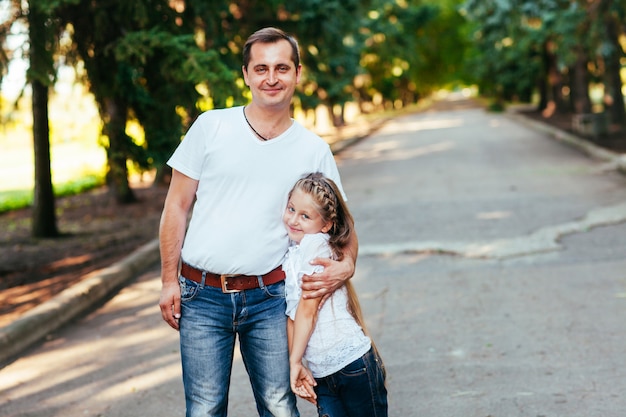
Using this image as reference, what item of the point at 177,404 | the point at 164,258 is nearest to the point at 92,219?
the point at 177,404

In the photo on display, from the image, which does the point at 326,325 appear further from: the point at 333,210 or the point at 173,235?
the point at 173,235

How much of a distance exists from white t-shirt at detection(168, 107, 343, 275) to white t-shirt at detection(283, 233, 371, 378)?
0.13 m

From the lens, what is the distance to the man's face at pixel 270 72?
134 inches

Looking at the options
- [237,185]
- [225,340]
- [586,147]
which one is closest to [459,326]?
[225,340]

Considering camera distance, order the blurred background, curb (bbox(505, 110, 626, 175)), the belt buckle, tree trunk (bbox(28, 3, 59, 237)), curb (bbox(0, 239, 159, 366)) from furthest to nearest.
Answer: curb (bbox(505, 110, 626, 175)), tree trunk (bbox(28, 3, 59, 237)), the blurred background, curb (bbox(0, 239, 159, 366)), the belt buckle

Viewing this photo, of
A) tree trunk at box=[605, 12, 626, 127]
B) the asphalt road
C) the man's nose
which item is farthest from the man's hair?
tree trunk at box=[605, 12, 626, 127]

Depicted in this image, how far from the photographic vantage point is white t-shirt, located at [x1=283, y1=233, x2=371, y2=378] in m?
3.40

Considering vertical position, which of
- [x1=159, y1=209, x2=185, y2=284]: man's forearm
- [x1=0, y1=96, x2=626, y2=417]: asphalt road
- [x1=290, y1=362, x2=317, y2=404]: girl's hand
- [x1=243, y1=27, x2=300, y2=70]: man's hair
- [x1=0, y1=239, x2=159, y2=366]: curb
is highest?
[x1=243, y1=27, x2=300, y2=70]: man's hair

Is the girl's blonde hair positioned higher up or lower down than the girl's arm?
higher up

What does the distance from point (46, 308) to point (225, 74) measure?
3335mm

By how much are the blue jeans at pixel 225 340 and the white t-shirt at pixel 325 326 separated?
11cm

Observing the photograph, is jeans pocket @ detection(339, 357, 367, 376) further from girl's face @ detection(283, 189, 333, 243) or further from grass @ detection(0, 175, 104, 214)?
grass @ detection(0, 175, 104, 214)

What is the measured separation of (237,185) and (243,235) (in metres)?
0.20

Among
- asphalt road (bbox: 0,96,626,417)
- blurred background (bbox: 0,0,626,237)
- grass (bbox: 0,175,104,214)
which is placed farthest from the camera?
grass (bbox: 0,175,104,214)
